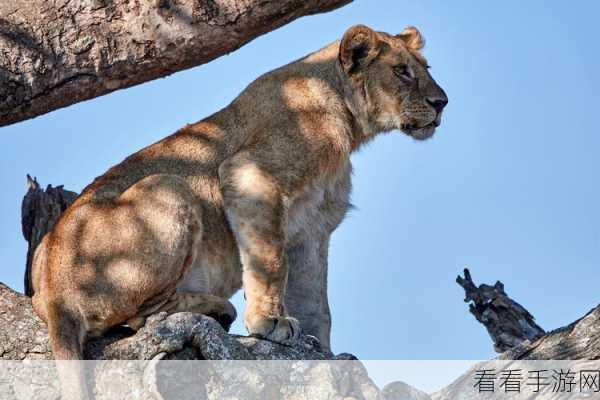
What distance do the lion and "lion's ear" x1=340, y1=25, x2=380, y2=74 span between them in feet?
0.03

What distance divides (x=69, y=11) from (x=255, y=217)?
1985 mm

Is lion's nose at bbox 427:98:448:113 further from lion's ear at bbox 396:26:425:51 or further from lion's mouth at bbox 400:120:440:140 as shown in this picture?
lion's ear at bbox 396:26:425:51

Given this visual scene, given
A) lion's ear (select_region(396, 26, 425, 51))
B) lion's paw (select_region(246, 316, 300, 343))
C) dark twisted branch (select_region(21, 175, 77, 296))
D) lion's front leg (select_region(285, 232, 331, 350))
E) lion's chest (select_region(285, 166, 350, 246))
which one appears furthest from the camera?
lion's ear (select_region(396, 26, 425, 51))

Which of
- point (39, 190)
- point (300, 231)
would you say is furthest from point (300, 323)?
point (39, 190)

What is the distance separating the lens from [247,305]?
8867 millimetres

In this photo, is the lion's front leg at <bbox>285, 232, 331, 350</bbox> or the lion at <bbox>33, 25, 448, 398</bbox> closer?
the lion at <bbox>33, 25, 448, 398</bbox>

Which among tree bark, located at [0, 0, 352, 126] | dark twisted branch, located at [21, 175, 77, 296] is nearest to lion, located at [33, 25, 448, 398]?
tree bark, located at [0, 0, 352, 126]

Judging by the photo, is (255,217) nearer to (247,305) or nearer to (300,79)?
(247,305)

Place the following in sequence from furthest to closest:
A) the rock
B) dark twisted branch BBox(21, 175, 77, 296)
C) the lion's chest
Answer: dark twisted branch BBox(21, 175, 77, 296)
the lion's chest
the rock

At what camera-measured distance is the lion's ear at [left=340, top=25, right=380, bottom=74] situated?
9.83 meters

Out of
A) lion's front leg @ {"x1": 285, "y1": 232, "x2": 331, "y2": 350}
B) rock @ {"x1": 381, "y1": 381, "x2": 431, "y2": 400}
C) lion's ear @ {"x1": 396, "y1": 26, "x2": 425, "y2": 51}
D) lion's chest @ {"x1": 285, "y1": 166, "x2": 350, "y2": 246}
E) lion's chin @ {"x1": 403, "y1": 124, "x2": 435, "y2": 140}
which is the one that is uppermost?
lion's ear @ {"x1": 396, "y1": 26, "x2": 425, "y2": 51}

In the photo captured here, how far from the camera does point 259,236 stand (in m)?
8.95

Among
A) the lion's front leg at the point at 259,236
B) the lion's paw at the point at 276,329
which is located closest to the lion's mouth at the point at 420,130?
the lion's front leg at the point at 259,236

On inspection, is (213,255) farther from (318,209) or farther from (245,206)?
(318,209)
